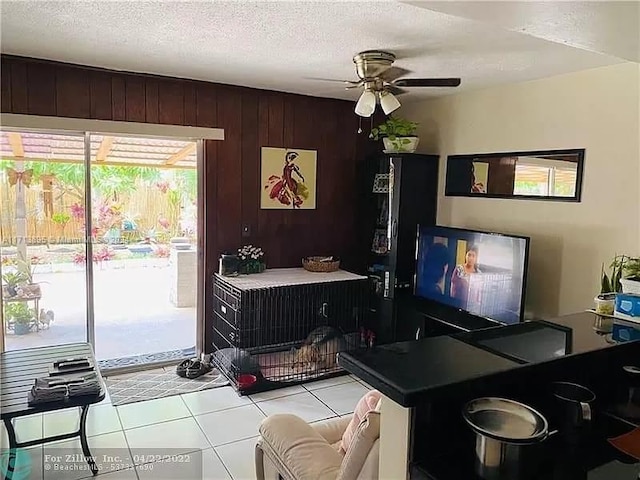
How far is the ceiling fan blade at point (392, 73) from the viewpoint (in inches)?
124

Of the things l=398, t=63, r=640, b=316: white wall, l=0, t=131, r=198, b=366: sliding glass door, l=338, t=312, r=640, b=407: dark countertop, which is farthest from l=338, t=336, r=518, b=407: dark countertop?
l=0, t=131, r=198, b=366: sliding glass door

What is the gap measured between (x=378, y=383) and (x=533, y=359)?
56 cm

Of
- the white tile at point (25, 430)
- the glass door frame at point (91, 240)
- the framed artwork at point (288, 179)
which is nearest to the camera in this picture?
the white tile at point (25, 430)

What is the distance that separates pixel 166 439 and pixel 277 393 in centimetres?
97

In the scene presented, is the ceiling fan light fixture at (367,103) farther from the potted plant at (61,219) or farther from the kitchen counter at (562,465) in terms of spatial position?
the potted plant at (61,219)

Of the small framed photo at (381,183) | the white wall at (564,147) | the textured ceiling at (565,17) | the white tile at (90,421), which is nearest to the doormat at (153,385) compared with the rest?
the white tile at (90,421)

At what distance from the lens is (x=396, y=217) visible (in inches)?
173

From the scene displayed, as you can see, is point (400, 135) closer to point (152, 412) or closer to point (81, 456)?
point (152, 412)

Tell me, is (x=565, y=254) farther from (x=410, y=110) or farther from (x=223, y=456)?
(x=223, y=456)

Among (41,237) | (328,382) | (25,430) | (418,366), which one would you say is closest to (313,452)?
(418,366)

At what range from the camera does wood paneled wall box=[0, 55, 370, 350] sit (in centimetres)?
364

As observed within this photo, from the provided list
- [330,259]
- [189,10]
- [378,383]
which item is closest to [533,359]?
[378,383]

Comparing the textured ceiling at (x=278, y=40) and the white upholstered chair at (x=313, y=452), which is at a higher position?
the textured ceiling at (x=278, y=40)

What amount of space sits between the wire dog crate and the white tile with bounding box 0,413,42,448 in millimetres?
1350
